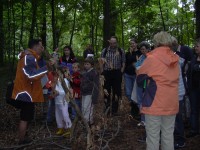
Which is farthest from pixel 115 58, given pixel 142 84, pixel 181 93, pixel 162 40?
pixel 162 40

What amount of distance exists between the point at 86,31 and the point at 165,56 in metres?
19.8

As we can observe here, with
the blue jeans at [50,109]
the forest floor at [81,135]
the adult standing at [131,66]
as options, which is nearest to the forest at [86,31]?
the forest floor at [81,135]

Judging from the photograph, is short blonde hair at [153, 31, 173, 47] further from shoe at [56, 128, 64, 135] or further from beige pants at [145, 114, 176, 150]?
shoe at [56, 128, 64, 135]

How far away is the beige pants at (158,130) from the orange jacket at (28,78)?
233cm

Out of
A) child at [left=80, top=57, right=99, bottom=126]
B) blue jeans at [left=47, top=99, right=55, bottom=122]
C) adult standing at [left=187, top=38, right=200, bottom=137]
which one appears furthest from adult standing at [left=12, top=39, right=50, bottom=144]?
adult standing at [left=187, top=38, right=200, bottom=137]

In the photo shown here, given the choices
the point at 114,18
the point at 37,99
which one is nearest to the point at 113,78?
the point at 37,99

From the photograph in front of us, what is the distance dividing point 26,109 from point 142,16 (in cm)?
1538

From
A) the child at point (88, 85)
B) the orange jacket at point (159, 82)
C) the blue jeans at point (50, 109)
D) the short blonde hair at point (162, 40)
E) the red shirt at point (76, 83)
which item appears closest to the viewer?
the orange jacket at point (159, 82)

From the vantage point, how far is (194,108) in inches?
254

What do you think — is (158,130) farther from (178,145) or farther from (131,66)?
(131,66)

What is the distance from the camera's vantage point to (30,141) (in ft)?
20.8

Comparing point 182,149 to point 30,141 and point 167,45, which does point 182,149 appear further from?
point 30,141

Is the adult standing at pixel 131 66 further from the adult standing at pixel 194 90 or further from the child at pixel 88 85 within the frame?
the adult standing at pixel 194 90

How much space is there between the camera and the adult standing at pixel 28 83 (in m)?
6.04
